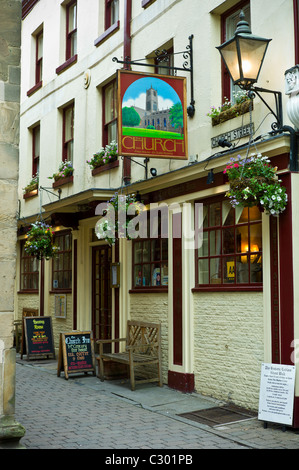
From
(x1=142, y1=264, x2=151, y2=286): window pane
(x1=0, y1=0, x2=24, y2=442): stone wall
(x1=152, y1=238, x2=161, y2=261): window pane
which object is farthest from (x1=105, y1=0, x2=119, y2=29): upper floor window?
(x1=0, y1=0, x2=24, y2=442): stone wall

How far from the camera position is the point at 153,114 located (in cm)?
897

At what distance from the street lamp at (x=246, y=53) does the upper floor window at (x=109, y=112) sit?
494cm

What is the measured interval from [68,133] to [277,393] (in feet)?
30.1

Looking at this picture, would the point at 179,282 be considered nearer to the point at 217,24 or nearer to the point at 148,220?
the point at 148,220

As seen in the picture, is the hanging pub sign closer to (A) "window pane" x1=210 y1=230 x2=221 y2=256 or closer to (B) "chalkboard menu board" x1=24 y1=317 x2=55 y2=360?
(A) "window pane" x1=210 y1=230 x2=221 y2=256

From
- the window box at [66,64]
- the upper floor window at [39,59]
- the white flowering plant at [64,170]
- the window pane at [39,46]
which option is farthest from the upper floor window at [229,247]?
the window pane at [39,46]

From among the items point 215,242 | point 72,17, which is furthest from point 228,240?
point 72,17

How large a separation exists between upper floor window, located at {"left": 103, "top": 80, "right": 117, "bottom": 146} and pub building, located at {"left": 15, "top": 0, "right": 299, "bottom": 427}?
0.03 metres

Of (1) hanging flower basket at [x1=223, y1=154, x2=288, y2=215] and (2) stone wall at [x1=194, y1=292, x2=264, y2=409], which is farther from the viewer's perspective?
(2) stone wall at [x1=194, y1=292, x2=264, y2=409]

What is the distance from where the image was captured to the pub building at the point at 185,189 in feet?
25.0

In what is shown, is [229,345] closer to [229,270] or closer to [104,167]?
[229,270]

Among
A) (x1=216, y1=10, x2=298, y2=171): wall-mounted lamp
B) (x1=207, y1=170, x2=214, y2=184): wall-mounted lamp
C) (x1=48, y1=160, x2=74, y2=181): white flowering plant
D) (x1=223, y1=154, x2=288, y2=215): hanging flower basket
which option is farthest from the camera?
(x1=48, y1=160, x2=74, y2=181): white flowering plant

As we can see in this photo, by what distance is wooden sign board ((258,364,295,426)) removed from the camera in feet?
22.9

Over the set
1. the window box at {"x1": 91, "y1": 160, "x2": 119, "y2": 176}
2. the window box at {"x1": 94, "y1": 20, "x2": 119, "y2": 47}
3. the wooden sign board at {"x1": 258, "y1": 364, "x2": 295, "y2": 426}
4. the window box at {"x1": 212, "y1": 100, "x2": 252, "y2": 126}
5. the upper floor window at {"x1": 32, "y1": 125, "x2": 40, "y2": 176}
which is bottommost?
the wooden sign board at {"x1": 258, "y1": 364, "x2": 295, "y2": 426}
